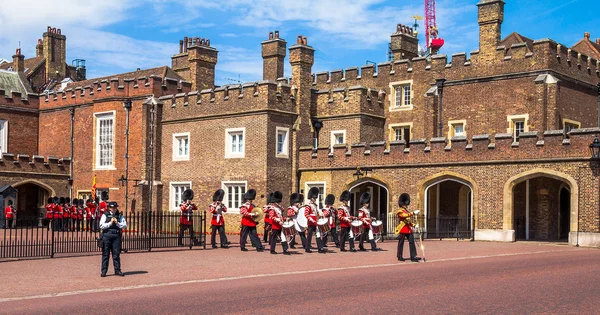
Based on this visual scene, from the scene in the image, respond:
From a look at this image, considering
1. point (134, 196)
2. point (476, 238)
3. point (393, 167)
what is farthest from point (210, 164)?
point (476, 238)

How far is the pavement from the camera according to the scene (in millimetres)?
11203

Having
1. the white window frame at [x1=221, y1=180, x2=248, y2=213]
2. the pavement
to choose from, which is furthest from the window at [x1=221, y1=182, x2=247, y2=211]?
the pavement

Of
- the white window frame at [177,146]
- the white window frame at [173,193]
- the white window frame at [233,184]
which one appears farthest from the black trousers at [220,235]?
the white window frame at [177,146]

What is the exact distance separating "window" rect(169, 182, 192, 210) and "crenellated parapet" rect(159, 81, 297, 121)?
3.01 m

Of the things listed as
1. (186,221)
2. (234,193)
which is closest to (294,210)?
(186,221)

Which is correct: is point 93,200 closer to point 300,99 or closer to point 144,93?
point 144,93

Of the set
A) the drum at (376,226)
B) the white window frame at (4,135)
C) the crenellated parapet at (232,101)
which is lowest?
the drum at (376,226)

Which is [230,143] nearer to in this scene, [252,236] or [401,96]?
[401,96]

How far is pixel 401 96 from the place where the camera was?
3475cm

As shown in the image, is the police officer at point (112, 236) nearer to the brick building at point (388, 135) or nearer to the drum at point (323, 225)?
the drum at point (323, 225)

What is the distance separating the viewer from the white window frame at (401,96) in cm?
3431

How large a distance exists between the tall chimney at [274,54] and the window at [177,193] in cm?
658

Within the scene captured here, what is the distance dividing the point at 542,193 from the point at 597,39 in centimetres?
2089

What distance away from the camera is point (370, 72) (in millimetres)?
35938
